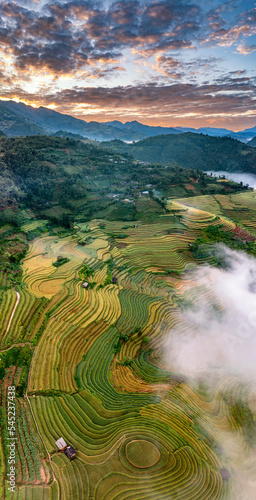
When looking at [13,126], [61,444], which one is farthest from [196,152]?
[61,444]

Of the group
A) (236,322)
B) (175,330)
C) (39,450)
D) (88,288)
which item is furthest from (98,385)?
(236,322)

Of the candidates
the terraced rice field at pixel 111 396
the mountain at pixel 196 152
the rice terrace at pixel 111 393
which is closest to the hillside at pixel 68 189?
the rice terrace at pixel 111 393

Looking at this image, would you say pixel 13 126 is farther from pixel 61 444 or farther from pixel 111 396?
pixel 61 444

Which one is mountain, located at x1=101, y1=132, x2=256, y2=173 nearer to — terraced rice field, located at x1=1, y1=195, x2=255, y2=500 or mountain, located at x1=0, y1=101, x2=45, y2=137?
mountain, located at x1=0, y1=101, x2=45, y2=137

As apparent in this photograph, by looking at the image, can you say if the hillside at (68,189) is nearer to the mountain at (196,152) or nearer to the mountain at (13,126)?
the mountain at (196,152)

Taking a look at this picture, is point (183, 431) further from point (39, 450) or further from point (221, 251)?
point (221, 251)

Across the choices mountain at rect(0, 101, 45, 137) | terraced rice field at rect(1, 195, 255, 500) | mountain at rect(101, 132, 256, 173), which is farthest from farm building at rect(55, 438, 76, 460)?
mountain at rect(0, 101, 45, 137)
